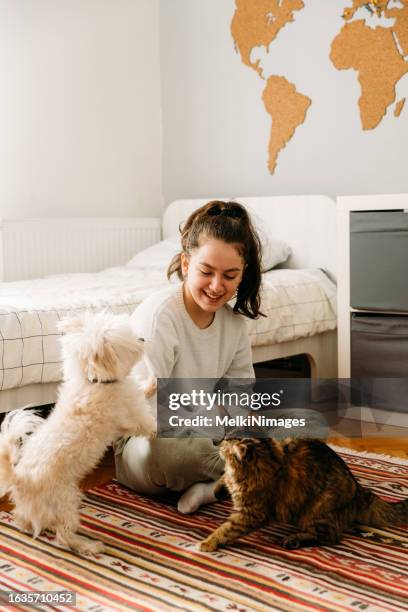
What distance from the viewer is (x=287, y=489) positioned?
5.23 feet

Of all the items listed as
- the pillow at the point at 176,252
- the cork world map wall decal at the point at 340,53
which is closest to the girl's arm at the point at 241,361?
the pillow at the point at 176,252

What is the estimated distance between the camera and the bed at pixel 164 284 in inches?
82.5

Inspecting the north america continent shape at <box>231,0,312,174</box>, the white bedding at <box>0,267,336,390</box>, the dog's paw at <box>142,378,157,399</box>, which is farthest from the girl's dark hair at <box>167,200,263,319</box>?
the north america continent shape at <box>231,0,312,174</box>

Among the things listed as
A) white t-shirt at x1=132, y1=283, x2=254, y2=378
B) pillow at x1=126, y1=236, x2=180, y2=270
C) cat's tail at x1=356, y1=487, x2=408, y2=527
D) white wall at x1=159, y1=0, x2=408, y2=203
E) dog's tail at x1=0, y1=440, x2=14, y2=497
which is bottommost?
cat's tail at x1=356, y1=487, x2=408, y2=527

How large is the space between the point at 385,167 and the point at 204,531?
2.00m

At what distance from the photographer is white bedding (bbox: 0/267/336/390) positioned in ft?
6.81

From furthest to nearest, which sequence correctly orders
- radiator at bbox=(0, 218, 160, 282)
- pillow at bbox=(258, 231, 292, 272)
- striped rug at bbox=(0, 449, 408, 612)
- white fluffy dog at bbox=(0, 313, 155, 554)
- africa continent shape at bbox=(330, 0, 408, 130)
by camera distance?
radiator at bbox=(0, 218, 160, 282) < pillow at bbox=(258, 231, 292, 272) < africa continent shape at bbox=(330, 0, 408, 130) < white fluffy dog at bbox=(0, 313, 155, 554) < striped rug at bbox=(0, 449, 408, 612)

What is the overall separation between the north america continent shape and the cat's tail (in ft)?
7.08

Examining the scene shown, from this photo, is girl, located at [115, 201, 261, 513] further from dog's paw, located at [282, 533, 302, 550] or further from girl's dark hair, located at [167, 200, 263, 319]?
dog's paw, located at [282, 533, 302, 550]

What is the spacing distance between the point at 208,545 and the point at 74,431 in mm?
379

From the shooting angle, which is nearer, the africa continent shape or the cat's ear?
the cat's ear

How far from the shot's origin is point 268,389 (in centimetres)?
171

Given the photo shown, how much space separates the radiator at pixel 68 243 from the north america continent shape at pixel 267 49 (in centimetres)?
83

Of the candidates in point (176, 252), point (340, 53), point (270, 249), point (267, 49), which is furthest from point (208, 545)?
point (267, 49)
